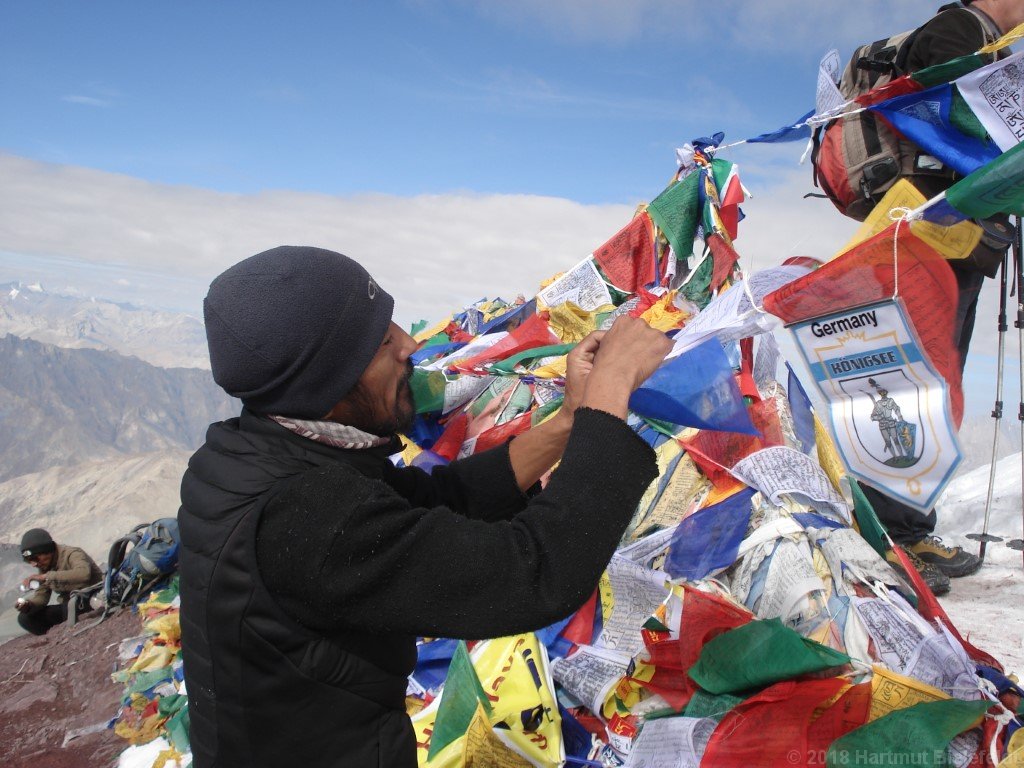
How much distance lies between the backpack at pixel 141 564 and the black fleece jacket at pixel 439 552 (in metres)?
5.03

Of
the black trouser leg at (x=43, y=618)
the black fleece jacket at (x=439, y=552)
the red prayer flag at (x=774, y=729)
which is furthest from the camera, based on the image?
the black trouser leg at (x=43, y=618)

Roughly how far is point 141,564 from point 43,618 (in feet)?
6.56

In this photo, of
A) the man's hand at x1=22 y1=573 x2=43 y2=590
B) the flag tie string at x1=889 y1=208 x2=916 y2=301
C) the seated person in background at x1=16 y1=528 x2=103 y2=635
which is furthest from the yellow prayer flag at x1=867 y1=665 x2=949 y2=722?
the man's hand at x1=22 y1=573 x2=43 y2=590

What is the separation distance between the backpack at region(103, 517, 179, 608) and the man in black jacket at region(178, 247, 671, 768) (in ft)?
15.5

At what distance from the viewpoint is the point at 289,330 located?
1.22m

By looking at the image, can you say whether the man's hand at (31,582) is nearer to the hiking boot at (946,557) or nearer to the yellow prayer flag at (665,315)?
the yellow prayer flag at (665,315)

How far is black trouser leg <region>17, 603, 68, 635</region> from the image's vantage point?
6414 millimetres

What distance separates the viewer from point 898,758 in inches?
59.2

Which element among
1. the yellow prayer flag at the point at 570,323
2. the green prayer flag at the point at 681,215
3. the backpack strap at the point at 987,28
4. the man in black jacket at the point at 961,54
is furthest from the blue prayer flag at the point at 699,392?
the green prayer flag at the point at 681,215

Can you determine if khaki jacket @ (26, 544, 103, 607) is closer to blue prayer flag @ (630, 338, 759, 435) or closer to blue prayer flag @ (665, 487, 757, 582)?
blue prayer flag @ (665, 487, 757, 582)

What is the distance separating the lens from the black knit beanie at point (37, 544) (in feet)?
23.2

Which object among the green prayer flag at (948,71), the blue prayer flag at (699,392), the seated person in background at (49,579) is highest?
the green prayer flag at (948,71)

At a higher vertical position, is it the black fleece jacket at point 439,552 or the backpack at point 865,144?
the backpack at point 865,144

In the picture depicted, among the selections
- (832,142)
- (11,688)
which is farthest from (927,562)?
(11,688)
